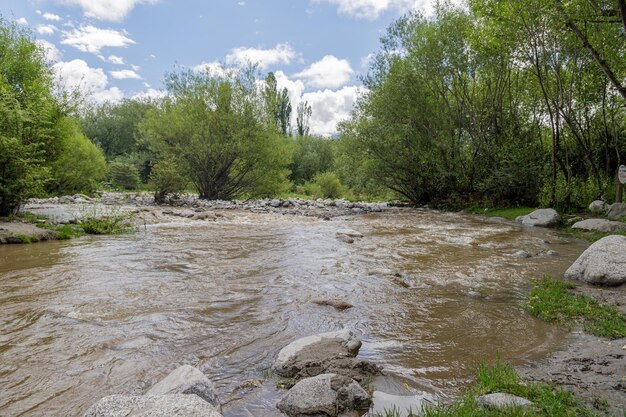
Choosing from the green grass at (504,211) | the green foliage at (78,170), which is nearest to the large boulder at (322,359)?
the green grass at (504,211)

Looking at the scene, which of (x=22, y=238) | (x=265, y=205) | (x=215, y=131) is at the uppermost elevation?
(x=215, y=131)

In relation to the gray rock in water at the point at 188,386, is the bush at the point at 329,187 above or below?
above

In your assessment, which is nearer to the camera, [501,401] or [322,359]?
[501,401]

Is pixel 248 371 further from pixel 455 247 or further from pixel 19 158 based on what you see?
pixel 19 158

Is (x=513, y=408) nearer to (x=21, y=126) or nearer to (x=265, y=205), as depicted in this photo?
(x=21, y=126)

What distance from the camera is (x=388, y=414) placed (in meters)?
3.39

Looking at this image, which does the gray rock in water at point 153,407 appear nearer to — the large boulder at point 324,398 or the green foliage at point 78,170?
the large boulder at point 324,398

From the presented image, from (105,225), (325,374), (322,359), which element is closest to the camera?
(325,374)

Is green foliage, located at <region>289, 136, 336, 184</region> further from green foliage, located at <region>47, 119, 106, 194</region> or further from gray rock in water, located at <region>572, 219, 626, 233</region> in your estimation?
gray rock in water, located at <region>572, 219, 626, 233</region>

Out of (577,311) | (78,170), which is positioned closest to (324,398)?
(577,311)

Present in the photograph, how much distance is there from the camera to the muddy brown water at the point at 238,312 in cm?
434

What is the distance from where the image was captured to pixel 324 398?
12.1ft

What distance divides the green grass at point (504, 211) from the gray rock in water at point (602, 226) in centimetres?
519

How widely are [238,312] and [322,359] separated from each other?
2395 mm
